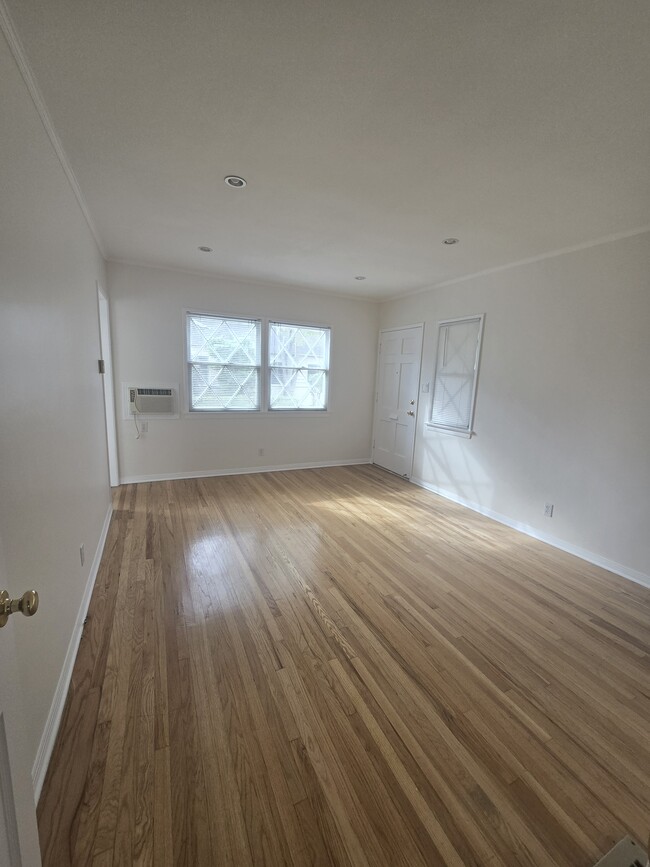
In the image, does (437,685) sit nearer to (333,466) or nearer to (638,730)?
(638,730)

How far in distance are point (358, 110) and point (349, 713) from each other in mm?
2723

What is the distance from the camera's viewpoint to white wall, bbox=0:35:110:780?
1.20m

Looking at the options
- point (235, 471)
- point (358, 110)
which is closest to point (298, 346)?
point (235, 471)

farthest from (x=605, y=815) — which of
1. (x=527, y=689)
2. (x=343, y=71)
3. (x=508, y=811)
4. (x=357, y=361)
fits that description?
(x=357, y=361)

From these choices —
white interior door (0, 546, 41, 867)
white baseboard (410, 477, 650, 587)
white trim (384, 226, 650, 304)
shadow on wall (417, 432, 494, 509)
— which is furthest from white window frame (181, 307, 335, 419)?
white interior door (0, 546, 41, 867)

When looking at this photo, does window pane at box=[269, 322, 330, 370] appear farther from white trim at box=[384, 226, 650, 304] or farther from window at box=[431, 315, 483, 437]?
window at box=[431, 315, 483, 437]

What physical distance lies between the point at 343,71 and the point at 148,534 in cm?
338

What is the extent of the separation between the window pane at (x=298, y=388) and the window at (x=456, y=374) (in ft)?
5.72

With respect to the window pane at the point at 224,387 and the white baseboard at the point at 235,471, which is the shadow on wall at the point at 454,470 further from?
the window pane at the point at 224,387

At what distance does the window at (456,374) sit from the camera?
4.11 m

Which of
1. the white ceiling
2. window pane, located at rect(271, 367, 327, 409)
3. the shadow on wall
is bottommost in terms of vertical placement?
the shadow on wall

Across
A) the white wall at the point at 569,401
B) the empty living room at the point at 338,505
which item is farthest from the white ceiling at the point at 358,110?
the white wall at the point at 569,401

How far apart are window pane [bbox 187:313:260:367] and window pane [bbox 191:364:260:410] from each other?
116 mm

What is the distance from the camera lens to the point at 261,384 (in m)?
5.06
